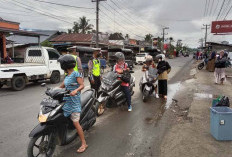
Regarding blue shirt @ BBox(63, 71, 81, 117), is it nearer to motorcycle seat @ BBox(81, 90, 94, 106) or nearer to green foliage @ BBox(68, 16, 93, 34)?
motorcycle seat @ BBox(81, 90, 94, 106)

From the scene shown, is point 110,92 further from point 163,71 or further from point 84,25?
point 84,25

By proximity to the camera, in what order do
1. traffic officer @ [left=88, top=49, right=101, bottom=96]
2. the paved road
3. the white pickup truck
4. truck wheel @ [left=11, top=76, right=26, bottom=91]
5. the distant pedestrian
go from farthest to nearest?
the distant pedestrian, truck wheel @ [left=11, top=76, right=26, bottom=91], the white pickup truck, traffic officer @ [left=88, top=49, right=101, bottom=96], the paved road

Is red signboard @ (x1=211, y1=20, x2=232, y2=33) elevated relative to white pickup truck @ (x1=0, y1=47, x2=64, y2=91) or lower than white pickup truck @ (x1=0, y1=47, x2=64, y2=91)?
elevated

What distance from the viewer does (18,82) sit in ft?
28.4

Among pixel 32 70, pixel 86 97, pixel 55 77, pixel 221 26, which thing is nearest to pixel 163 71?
pixel 86 97

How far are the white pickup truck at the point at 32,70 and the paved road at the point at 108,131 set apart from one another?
2.13 meters

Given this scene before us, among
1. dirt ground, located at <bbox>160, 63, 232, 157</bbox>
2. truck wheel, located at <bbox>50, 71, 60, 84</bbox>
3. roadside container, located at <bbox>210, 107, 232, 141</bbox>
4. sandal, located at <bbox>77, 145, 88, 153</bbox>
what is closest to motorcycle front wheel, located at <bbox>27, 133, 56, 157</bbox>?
sandal, located at <bbox>77, 145, 88, 153</bbox>

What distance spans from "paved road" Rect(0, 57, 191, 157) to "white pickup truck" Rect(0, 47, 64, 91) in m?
2.13

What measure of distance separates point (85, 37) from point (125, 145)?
2774 cm

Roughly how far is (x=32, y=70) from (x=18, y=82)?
871 millimetres

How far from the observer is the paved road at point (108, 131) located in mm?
3309

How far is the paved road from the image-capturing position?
331 cm

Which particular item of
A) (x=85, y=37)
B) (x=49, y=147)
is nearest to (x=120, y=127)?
(x=49, y=147)

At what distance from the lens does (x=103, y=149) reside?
11.1 feet
